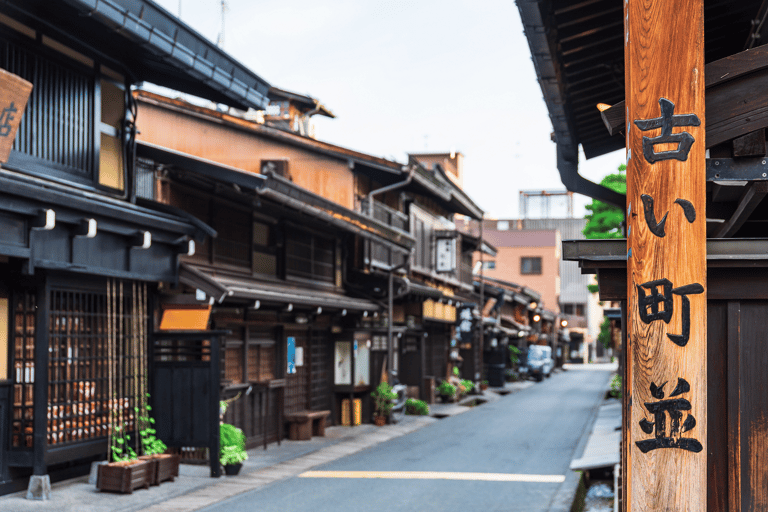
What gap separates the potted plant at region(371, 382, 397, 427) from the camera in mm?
24016

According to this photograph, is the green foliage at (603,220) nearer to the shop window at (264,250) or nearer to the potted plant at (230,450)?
the shop window at (264,250)

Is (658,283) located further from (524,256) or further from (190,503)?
(524,256)

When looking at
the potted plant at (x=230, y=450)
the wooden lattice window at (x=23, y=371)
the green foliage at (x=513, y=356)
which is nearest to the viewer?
the wooden lattice window at (x=23, y=371)

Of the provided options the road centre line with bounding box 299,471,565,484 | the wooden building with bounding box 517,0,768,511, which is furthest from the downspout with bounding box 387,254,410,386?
the wooden building with bounding box 517,0,768,511

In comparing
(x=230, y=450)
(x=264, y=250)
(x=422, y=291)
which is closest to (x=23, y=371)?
(x=230, y=450)

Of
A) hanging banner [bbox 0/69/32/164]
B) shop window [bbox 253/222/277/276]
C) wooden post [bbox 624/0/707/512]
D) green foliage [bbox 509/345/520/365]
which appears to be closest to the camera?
wooden post [bbox 624/0/707/512]

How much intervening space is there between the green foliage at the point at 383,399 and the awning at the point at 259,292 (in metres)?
2.46

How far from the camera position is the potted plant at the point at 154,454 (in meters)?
13.0

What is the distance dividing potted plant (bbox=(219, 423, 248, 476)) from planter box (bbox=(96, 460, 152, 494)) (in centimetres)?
206

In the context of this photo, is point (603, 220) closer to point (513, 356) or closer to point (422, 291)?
point (422, 291)

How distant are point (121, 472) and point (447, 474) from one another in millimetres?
5951

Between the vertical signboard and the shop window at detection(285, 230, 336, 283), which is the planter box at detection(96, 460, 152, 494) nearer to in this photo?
the vertical signboard

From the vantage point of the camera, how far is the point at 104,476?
40.3 ft

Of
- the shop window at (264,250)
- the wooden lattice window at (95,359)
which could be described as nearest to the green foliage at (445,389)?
the shop window at (264,250)
